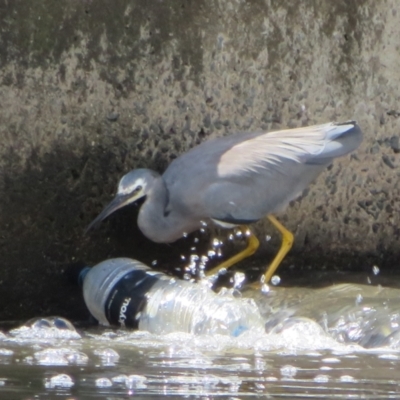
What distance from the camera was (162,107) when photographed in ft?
20.9

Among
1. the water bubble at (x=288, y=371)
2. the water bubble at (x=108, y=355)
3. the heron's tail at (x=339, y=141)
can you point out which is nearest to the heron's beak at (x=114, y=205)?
the heron's tail at (x=339, y=141)

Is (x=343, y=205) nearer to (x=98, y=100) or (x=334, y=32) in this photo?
(x=334, y=32)

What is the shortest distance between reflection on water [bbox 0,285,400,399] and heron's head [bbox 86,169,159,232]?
0.82 meters

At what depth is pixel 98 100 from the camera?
20.3 feet

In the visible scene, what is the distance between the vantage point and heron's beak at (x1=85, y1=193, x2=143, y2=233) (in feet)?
19.9

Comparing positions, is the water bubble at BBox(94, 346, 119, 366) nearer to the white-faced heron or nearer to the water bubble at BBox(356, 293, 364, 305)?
the water bubble at BBox(356, 293, 364, 305)

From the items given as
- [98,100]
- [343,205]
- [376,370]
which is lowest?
[376,370]

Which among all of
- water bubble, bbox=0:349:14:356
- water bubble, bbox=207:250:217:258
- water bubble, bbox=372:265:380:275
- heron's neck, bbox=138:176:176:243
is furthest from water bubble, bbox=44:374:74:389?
water bubble, bbox=372:265:380:275

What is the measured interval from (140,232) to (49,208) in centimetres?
75

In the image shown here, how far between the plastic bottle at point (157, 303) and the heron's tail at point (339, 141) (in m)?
1.07

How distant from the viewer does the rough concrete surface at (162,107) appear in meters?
5.95

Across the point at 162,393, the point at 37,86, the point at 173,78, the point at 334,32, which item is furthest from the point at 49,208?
the point at 162,393

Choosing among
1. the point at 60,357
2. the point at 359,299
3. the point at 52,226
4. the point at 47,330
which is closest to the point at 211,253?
the point at 52,226

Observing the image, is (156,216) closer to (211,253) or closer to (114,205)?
(114,205)
